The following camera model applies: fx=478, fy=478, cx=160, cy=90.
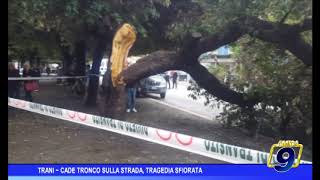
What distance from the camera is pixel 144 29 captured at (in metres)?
5.40

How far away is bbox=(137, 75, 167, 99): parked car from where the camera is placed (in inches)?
225

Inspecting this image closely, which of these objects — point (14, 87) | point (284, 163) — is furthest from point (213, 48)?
point (14, 87)

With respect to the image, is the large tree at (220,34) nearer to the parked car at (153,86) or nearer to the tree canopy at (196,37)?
the tree canopy at (196,37)

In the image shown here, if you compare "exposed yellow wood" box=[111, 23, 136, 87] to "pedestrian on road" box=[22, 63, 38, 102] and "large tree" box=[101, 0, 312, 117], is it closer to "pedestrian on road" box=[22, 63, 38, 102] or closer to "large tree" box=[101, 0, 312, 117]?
"large tree" box=[101, 0, 312, 117]

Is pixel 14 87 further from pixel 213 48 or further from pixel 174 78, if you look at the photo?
pixel 213 48

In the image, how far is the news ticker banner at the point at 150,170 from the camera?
14.1 feet

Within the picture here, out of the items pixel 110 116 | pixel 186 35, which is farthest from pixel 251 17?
pixel 110 116

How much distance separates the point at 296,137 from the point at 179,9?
188 centimetres

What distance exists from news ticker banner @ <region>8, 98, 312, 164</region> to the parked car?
92cm

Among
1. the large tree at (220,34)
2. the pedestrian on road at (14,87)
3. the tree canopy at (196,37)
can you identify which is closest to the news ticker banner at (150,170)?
the tree canopy at (196,37)

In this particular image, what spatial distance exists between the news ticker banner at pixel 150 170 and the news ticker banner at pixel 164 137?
0.10 m

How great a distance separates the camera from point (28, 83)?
221 inches

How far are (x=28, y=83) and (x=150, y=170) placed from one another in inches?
81.6
